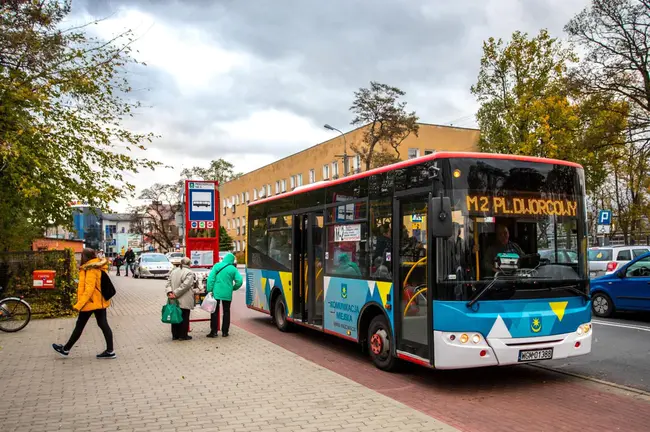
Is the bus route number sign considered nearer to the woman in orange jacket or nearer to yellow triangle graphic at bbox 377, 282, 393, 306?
yellow triangle graphic at bbox 377, 282, 393, 306

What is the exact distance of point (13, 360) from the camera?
9523mm

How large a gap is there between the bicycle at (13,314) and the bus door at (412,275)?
9166 mm

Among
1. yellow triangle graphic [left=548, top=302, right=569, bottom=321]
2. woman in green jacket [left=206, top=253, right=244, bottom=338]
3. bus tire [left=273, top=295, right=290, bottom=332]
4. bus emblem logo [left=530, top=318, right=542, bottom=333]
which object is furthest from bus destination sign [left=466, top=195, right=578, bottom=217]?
bus tire [left=273, top=295, right=290, bottom=332]

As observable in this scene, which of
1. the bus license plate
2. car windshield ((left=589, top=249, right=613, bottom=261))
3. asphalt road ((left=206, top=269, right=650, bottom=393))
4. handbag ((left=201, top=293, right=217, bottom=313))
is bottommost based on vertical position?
asphalt road ((left=206, top=269, right=650, bottom=393))

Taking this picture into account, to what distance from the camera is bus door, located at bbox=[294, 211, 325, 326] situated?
1080 centimetres

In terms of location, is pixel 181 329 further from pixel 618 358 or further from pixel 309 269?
pixel 618 358

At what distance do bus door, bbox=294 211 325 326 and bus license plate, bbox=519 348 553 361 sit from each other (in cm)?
418

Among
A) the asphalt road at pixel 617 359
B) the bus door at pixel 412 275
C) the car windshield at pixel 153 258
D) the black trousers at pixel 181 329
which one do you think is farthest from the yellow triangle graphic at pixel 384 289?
the car windshield at pixel 153 258

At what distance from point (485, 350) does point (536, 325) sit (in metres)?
0.79

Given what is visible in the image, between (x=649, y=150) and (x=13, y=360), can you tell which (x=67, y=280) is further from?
(x=649, y=150)

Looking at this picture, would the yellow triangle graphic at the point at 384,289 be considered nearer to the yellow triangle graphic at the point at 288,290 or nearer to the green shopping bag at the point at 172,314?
the yellow triangle graphic at the point at 288,290

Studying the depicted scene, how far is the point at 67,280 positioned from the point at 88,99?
4.87m

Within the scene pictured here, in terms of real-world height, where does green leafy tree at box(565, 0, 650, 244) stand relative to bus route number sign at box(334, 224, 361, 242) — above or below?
above

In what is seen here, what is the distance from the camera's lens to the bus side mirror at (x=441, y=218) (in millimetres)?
6922
